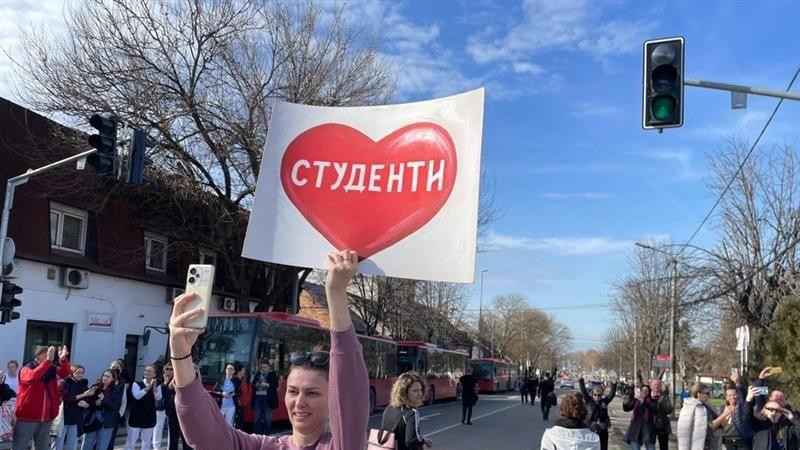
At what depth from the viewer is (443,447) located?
691 inches

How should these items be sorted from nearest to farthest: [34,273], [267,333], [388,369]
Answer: [267,333], [34,273], [388,369]

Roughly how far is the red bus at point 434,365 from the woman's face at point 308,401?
31.3 meters

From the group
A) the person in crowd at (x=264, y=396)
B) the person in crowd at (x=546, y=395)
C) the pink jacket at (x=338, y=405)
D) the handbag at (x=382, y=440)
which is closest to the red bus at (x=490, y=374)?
the person in crowd at (x=546, y=395)

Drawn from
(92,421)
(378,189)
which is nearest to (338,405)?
(378,189)

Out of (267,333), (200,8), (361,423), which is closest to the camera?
(361,423)

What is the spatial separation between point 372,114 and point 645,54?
726cm

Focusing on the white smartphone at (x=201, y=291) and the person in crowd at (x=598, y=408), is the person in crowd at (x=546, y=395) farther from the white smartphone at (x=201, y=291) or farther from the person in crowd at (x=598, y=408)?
the white smartphone at (x=201, y=291)

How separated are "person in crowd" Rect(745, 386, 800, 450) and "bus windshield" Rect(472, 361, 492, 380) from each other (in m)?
44.4

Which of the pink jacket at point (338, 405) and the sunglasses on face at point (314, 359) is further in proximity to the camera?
the sunglasses on face at point (314, 359)

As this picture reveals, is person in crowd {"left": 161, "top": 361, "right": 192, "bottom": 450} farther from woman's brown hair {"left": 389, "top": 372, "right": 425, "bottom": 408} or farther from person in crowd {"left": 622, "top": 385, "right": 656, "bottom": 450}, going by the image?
person in crowd {"left": 622, "top": 385, "right": 656, "bottom": 450}

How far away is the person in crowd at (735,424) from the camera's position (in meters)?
10.3

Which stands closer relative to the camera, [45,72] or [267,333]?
[267,333]

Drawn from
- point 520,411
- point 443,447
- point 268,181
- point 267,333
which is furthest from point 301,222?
point 520,411

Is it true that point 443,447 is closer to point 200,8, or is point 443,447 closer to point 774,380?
point 774,380
